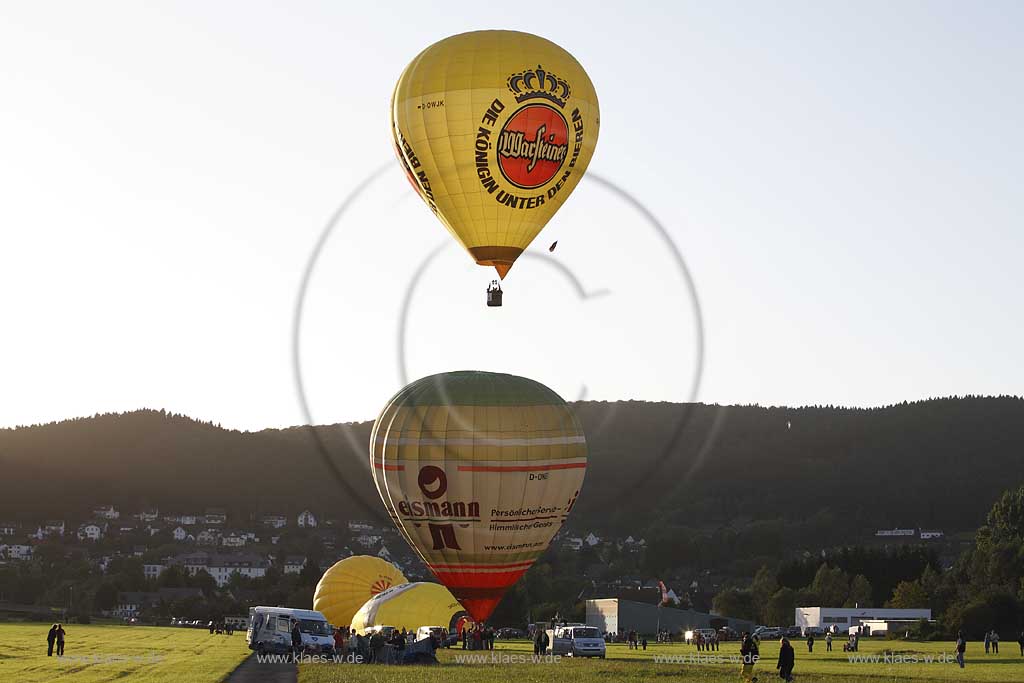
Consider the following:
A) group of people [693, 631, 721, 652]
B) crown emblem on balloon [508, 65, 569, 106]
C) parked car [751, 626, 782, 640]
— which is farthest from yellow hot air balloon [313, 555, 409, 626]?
crown emblem on balloon [508, 65, 569, 106]

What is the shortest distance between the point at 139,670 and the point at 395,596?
1104 inches

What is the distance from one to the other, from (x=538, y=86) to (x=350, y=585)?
41.6 meters

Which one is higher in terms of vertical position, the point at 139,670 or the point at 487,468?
the point at 487,468

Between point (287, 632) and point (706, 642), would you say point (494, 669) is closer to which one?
point (287, 632)

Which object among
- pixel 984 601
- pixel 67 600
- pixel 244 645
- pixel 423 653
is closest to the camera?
pixel 423 653

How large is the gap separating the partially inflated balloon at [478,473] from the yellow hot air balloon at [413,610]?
15.4 metres

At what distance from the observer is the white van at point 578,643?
59.6 meters

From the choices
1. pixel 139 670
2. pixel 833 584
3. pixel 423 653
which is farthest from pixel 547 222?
pixel 833 584

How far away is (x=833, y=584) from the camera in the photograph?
141m

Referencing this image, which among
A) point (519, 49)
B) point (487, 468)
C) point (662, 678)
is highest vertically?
point (519, 49)

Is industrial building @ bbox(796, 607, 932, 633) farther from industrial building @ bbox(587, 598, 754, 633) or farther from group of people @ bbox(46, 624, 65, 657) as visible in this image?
group of people @ bbox(46, 624, 65, 657)

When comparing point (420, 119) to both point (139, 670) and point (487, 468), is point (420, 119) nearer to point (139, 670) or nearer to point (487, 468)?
point (487, 468)

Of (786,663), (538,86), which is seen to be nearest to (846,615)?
(538,86)

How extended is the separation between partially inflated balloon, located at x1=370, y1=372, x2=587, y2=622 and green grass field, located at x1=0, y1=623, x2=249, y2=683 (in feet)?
27.3
